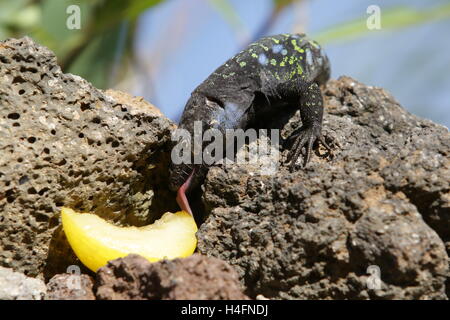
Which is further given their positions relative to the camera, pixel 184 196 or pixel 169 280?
pixel 184 196

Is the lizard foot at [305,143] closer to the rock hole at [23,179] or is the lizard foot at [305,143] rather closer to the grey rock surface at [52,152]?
the grey rock surface at [52,152]

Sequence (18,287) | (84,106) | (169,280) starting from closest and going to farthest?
(169,280)
(18,287)
(84,106)

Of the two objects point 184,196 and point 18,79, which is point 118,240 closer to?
point 184,196

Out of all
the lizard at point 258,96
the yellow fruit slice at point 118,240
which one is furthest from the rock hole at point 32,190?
the lizard at point 258,96

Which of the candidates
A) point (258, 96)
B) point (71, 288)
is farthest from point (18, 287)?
point (258, 96)

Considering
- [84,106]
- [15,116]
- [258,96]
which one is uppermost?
[258,96]

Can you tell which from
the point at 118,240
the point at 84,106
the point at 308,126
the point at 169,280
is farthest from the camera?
the point at 308,126

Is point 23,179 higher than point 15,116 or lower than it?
lower

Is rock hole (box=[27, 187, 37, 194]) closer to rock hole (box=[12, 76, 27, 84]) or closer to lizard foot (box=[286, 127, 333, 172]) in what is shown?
rock hole (box=[12, 76, 27, 84])

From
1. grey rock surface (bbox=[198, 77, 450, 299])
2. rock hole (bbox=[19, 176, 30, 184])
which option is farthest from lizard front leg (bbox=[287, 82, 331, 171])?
rock hole (bbox=[19, 176, 30, 184])
